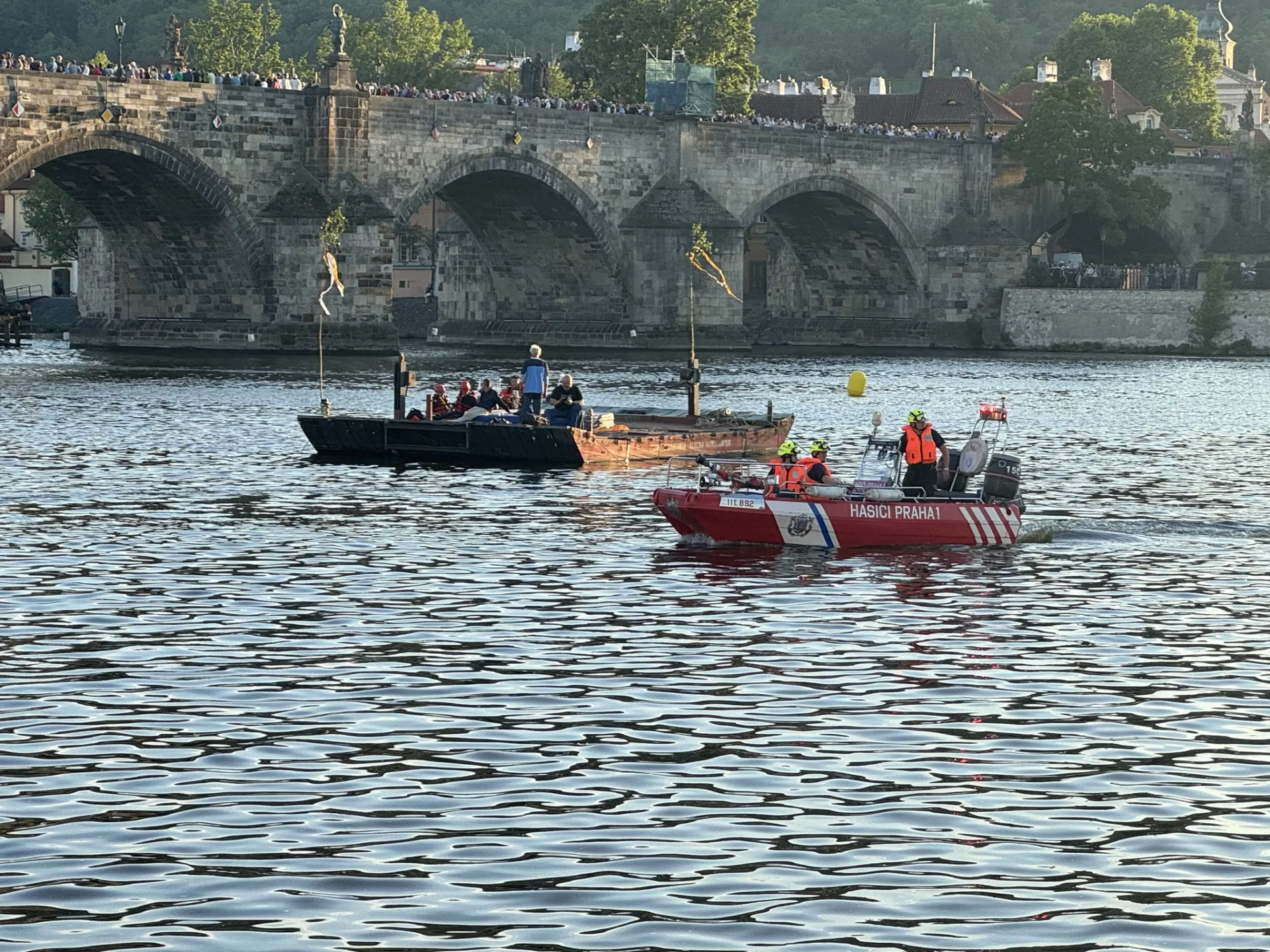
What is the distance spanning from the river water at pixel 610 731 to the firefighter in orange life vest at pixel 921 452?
4.30ft

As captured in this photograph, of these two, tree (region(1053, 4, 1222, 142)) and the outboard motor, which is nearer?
the outboard motor

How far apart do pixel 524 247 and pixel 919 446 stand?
68.7 meters

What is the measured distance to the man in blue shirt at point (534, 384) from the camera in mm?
40250

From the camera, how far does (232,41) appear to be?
132 metres

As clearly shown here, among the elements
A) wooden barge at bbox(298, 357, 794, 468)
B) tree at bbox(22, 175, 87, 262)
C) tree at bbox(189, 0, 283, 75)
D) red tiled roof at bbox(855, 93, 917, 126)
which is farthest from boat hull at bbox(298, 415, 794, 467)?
red tiled roof at bbox(855, 93, 917, 126)

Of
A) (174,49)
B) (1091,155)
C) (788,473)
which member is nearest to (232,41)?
(174,49)

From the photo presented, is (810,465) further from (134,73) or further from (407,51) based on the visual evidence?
(407,51)

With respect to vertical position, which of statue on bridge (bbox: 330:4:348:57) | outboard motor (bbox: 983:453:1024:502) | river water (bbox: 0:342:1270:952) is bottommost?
river water (bbox: 0:342:1270:952)

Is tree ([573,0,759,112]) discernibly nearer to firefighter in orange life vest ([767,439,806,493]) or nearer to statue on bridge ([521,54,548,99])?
statue on bridge ([521,54,548,99])

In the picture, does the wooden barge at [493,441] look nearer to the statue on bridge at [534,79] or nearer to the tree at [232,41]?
the statue on bridge at [534,79]

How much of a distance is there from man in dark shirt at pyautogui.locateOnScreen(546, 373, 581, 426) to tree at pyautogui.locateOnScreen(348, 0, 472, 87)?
88.9 meters

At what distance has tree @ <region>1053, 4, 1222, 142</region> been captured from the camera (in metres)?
136

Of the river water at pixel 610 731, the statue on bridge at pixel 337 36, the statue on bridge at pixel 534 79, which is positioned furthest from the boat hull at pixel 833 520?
the statue on bridge at pixel 534 79

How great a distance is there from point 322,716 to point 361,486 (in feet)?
64.5
